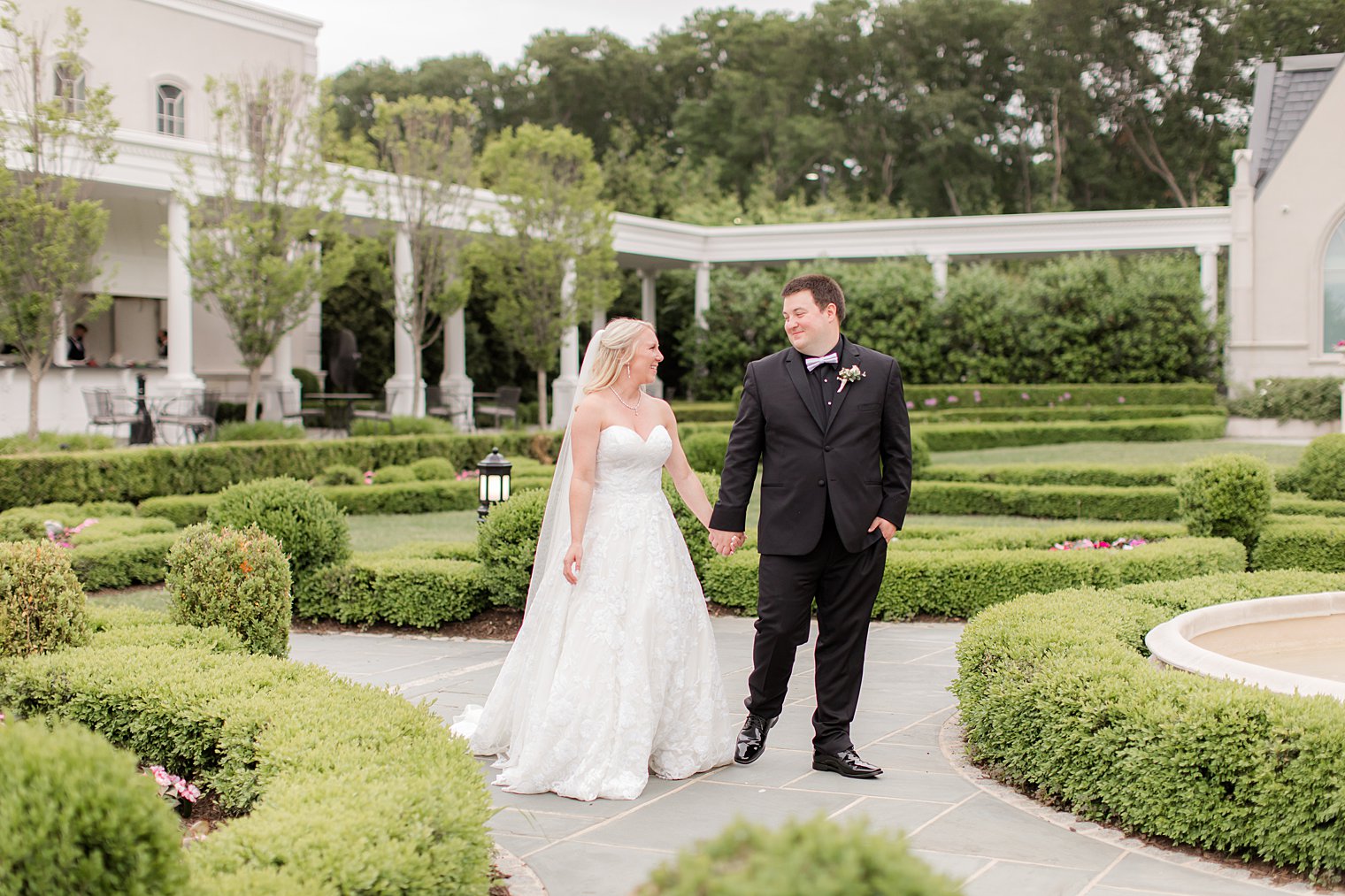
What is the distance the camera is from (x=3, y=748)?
2492 millimetres

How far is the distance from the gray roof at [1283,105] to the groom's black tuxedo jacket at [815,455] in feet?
78.2

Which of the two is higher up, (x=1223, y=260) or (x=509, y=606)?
(x=1223, y=260)

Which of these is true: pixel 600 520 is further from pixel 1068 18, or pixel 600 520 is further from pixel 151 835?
pixel 1068 18

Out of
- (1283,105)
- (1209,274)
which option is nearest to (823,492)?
(1209,274)

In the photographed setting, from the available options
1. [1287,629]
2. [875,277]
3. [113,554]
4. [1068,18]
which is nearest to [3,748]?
[1287,629]

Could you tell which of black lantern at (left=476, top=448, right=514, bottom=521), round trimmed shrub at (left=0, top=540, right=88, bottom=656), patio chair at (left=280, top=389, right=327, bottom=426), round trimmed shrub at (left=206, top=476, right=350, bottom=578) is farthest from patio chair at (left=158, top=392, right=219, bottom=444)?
round trimmed shrub at (left=0, top=540, right=88, bottom=656)

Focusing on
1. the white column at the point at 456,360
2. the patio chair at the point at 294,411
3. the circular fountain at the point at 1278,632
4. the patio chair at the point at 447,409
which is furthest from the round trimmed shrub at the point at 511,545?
the white column at the point at 456,360

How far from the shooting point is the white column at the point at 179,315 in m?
18.7

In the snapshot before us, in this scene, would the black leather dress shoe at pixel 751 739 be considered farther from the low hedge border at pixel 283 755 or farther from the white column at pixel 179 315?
the white column at pixel 179 315

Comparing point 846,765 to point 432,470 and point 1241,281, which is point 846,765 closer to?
point 432,470

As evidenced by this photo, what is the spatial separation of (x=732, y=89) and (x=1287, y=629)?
127ft

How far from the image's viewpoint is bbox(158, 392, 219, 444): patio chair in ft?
56.3

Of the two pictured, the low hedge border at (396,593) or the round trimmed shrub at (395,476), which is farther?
the round trimmed shrub at (395,476)

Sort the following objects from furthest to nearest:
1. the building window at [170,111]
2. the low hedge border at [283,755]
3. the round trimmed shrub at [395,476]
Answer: the building window at [170,111] < the round trimmed shrub at [395,476] < the low hedge border at [283,755]
